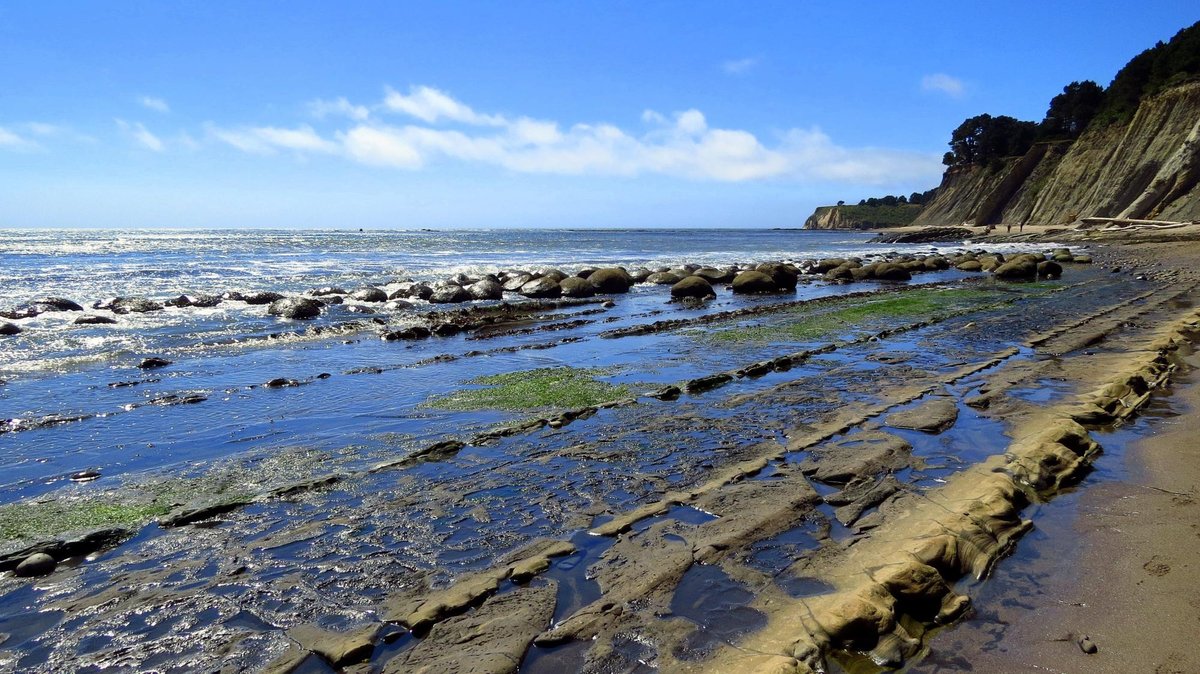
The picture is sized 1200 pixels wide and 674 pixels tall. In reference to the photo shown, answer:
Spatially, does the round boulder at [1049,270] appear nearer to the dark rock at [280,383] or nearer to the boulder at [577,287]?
the boulder at [577,287]

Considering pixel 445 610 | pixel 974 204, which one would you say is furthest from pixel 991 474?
pixel 974 204

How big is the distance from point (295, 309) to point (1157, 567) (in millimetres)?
19414

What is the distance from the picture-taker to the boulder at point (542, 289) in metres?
24.3

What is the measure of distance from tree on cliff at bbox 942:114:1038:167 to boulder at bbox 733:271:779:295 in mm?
80310

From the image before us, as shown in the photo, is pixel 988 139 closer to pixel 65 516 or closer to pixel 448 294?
pixel 448 294

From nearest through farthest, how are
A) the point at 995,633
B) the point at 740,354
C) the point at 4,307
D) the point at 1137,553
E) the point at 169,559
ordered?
1. the point at 995,633
2. the point at 1137,553
3. the point at 169,559
4. the point at 740,354
5. the point at 4,307

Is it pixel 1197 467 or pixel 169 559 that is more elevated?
pixel 1197 467

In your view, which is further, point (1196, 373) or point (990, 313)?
point (990, 313)

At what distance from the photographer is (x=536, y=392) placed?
9977 millimetres

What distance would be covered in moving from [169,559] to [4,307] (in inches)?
860

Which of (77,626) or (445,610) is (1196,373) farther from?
(77,626)

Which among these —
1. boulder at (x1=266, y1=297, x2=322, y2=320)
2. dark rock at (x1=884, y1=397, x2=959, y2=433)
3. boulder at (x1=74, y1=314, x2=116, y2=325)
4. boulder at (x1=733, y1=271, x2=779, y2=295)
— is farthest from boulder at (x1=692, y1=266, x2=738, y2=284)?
dark rock at (x1=884, y1=397, x2=959, y2=433)

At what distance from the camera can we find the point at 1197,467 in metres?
5.66

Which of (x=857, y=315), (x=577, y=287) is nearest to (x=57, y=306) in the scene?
(x=577, y=287)
